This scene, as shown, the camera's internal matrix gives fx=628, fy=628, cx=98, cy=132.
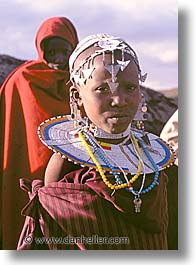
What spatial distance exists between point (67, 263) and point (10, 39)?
59 cm

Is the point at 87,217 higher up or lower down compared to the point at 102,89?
lower down

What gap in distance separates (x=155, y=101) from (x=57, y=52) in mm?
281

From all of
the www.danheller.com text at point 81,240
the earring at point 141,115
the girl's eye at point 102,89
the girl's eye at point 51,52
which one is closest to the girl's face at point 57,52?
the girl's eye at point 51,52

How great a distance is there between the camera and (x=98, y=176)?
5.13 ft

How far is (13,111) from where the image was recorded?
1.61m

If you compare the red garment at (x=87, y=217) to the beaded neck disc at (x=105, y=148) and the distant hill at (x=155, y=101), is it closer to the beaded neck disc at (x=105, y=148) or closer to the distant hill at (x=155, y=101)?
the beaded neck disc at (x=105, y=148)

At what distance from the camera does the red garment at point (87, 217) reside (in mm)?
1556

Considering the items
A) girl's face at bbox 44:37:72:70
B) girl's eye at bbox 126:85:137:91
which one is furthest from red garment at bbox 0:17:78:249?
girl's eye at bbox 126:85:137:91

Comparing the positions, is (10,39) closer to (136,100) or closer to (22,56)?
(22,56)

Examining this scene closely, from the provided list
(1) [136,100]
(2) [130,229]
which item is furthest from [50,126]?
(2) [130,229]

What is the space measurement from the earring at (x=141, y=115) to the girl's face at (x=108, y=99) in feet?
0.06

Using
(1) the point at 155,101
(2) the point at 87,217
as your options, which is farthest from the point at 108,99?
(2) the point at 87,217

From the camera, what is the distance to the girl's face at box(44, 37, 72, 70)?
5.24ft

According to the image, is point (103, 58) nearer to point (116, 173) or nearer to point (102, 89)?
point (102, 89)
